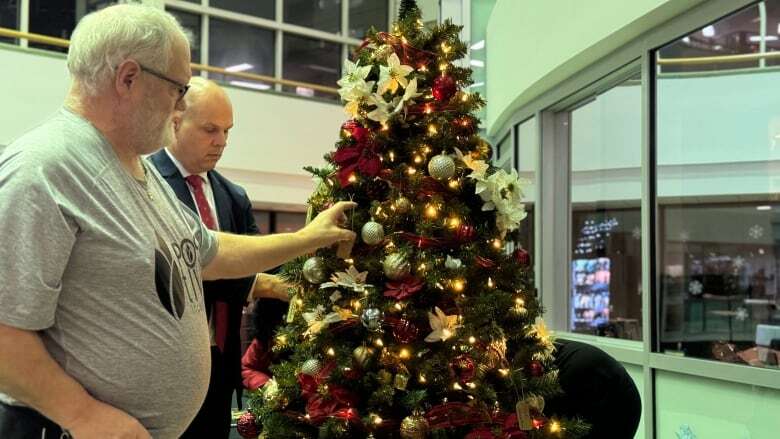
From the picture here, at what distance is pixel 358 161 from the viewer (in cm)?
228

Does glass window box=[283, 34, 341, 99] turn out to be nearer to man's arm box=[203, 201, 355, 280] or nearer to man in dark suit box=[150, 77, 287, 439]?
man in dark suit box=[150, 77, 287, 439]

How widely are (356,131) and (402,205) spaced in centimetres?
30

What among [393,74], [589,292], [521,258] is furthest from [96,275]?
[589,292]

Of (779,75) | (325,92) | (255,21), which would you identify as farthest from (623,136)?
(255,21)

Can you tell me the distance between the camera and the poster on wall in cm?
505

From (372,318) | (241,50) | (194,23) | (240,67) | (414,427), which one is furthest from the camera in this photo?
(241,50)

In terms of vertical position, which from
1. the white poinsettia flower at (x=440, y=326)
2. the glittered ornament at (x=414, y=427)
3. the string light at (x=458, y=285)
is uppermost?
the string light at (x=458, y=285)

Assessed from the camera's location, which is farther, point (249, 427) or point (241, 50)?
point (241, 50)

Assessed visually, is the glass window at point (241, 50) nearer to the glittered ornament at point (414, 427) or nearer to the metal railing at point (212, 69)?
the metal railing at point (212, 69)

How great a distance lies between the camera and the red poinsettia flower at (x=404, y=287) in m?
2.13

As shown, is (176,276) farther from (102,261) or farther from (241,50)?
(241,50)

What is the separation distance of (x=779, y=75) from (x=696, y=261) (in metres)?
1.18

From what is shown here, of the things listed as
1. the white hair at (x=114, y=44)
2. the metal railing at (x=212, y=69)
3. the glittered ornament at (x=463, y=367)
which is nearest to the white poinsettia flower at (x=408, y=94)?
the glittered ornament at (x=463, y=367)

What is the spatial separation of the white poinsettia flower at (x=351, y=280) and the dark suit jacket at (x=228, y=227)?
28 cm
